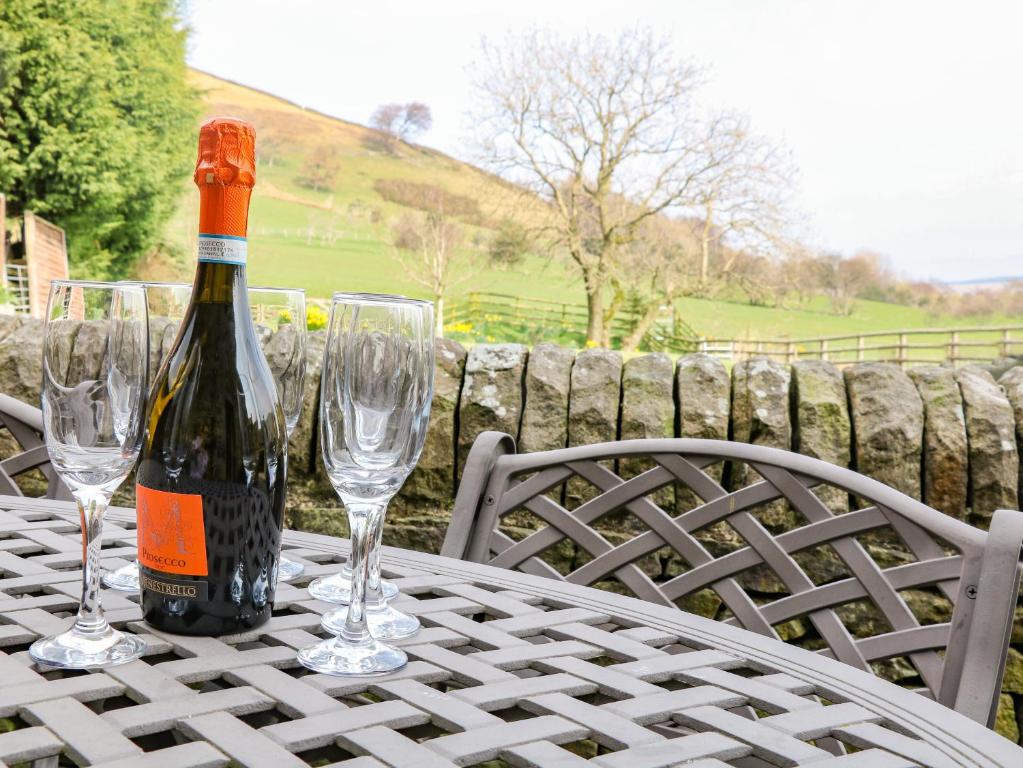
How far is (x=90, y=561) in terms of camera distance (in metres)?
0.61

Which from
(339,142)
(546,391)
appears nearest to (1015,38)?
(339,142)

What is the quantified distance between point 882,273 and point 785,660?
89.5 ft

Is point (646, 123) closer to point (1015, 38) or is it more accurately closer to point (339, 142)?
point (339, 142)

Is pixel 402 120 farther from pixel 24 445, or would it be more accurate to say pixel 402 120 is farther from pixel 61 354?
pixel 61 354

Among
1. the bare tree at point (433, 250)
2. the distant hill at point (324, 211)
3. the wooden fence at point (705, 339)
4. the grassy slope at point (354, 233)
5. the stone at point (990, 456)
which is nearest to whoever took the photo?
the stone at point (990, 456)

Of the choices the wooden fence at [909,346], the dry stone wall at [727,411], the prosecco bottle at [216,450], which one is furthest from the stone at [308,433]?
the wooden fence at [909,346]

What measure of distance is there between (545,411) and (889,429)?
2.62 feet

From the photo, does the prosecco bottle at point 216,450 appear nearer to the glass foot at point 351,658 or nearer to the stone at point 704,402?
the glass foot at point 351,658

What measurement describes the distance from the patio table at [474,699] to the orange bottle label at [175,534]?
0.06m

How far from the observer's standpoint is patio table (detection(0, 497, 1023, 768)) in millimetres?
506

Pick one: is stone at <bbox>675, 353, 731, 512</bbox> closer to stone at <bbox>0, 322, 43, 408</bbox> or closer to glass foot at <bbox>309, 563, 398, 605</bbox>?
glass foot at <bbox>309, 563, 398, 605</bbox>

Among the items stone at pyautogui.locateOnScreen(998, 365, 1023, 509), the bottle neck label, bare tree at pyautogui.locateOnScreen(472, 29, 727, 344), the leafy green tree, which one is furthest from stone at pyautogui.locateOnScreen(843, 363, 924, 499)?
the leafy green tree

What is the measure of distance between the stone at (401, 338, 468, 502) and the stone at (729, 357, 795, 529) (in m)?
0.69

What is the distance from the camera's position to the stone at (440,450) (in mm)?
2166
